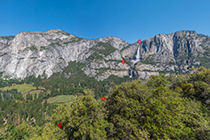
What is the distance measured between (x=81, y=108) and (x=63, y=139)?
8.22 m

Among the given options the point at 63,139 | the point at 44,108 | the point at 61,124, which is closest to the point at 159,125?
the point at 63,139

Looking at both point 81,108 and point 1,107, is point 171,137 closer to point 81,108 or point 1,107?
point 81,108

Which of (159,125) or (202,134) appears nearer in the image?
(202,134)

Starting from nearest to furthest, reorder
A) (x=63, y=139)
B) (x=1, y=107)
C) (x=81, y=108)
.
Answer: (x=63, y=139) → (x=81, y=108) → (x=1, y=107)

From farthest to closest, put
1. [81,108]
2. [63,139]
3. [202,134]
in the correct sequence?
1. [81,108]
2. [63,139]
3. [202,134]

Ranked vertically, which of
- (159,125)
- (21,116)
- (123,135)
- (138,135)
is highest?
(159,125)

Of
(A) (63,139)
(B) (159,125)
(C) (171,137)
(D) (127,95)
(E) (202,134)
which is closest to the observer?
(E) (202,134)

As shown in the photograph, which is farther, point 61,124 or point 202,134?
point 61,124

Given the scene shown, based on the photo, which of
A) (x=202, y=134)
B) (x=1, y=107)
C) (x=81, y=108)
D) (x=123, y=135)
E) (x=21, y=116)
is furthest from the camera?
(x=1, y=107)

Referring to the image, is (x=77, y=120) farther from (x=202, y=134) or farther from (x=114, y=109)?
(x=202, y=134)

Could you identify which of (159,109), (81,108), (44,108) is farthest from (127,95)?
(44,108)

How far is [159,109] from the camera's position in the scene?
20.6 m

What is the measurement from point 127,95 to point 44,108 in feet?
430

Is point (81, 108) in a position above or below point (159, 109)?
below
